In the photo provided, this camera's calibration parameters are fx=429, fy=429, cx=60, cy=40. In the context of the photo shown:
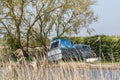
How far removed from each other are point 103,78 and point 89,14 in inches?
1556

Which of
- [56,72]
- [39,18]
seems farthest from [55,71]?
[39,18]

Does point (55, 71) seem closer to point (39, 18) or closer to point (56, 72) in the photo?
point (56, 72)

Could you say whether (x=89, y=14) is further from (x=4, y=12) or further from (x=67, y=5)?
(x=4, y=12)

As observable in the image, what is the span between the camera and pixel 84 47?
30906 millimetres

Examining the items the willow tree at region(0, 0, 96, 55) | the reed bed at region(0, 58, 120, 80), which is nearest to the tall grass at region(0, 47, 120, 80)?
the reed bed at region(0, 58, 120, 80)

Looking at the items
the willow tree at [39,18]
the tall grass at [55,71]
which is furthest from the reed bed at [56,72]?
the willow tree at [39,18]

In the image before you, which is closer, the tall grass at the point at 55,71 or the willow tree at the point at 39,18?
the tall grass at the point at 55,71

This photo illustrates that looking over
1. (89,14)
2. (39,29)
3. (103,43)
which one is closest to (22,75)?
(103,43)

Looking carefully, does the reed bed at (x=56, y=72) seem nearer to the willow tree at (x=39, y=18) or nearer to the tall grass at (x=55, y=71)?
the tall grass at (x=55, y=71)

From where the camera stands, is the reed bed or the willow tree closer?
the reed bed

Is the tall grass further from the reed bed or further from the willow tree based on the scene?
the willow tree

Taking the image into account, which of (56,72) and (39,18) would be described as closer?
(56,72)

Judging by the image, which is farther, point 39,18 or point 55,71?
point 39,18

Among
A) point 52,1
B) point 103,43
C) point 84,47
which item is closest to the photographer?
point 84,47
